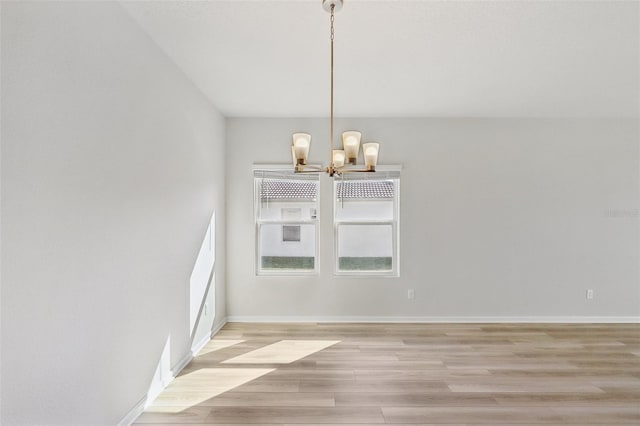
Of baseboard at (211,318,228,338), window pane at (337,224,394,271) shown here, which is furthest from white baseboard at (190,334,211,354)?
window pane at (337,224,394,271)

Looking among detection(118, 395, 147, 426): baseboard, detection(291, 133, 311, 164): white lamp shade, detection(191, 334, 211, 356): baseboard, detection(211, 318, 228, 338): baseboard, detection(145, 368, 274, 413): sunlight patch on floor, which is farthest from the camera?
detection(211, 318, 228, 338): baseboard

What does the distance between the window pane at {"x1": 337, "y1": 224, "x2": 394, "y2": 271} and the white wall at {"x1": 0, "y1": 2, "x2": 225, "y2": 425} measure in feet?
7.51

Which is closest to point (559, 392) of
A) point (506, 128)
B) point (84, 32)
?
point (506, 128)

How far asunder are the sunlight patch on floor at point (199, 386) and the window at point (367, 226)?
1.98 metres

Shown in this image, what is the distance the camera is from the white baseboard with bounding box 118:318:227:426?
7.46 feet

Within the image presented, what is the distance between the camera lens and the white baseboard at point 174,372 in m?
2.27

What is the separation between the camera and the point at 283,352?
11.7ft

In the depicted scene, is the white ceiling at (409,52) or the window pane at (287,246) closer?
the white ceiling at (409,52)

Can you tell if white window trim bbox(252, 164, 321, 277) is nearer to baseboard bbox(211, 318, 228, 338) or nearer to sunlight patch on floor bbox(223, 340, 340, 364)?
baseboard bbox(211, 318, 228, 338)

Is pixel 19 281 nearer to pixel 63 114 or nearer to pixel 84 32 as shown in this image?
pixel 63 114

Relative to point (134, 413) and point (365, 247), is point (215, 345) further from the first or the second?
point (365, 247)

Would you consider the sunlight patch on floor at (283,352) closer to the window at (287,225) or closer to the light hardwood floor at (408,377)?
the light hardwood floor at (408,377)

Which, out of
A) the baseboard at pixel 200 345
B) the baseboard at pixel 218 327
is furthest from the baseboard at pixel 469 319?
the baseboard at pixel 200 345

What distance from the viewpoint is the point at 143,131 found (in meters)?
2.45
